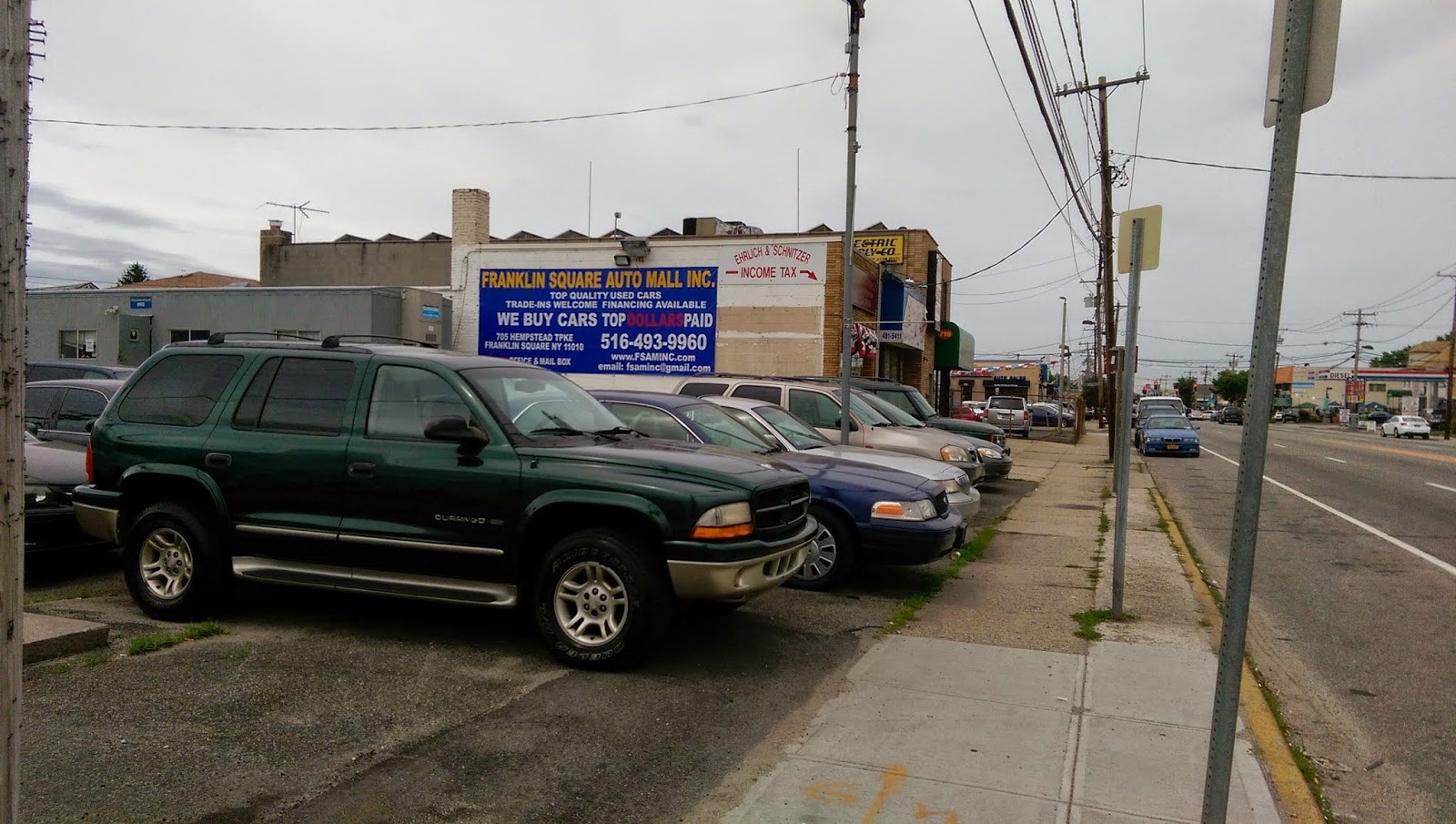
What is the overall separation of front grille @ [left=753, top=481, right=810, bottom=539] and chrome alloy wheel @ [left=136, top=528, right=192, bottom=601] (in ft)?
11.9

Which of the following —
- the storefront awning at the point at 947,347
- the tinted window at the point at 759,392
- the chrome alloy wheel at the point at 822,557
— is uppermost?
the storefront awning at the point at 947,347

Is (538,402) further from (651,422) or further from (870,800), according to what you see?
(870,800)

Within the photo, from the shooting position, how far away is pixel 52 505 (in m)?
7.55

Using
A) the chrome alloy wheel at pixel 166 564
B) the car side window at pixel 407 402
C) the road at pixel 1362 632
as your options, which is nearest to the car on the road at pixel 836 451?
the road at pixel 1362 632

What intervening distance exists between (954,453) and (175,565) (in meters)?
9.52

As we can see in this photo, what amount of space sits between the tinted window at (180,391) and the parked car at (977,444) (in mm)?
9689

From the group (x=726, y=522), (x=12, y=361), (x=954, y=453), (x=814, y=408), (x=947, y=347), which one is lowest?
(x=954, y=453)

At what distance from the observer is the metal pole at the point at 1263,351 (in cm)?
294

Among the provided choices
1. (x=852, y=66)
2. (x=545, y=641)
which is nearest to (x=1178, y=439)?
(x=852, y=66)

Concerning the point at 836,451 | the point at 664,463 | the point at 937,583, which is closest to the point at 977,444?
the point at 836,451

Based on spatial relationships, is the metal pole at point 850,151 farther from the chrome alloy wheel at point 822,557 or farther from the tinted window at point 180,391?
the tinted window at point 180,391

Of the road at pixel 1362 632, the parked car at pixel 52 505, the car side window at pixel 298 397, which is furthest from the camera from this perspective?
the parked car at pixel 52 505

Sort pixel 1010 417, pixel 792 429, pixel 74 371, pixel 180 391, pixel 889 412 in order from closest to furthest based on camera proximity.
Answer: pixel 180 391
pixel 792 429
pixel 74 371
pixel 889 412
pixel 1010 417

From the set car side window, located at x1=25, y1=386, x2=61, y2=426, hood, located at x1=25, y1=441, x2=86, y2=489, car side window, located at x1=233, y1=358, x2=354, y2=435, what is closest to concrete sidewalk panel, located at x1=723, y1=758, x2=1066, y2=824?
car side window, located at x1=233, y1=358, x2=354, y2=435
